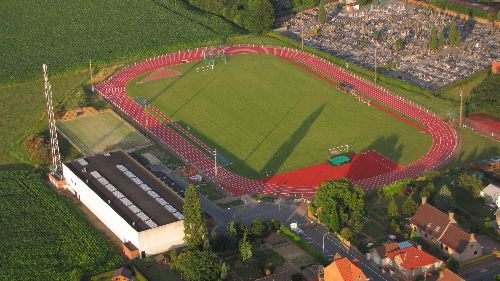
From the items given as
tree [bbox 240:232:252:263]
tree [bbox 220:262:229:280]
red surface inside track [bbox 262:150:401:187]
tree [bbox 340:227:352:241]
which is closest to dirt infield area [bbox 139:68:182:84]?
red surface inside track [bbox 262:150:401:187]

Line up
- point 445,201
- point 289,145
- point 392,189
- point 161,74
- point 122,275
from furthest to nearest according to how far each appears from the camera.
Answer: point 161,74, point 289,145, point 392,189, point 445,201, point 122,275

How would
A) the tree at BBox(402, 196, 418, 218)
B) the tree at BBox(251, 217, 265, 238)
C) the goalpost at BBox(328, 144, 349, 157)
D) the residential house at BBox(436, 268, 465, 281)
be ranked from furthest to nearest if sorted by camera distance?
the goalpost at BBox(328, 144, 349, 157)
the tree at BBox(402, 196, 418, 218)
the tree at BBox(251, 217, 265, 238)
the residential house at BBox(436, 268, 465, 281)

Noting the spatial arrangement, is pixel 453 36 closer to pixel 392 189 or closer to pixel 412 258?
pixel 392 189

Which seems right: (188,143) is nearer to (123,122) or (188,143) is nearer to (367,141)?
(123,122)

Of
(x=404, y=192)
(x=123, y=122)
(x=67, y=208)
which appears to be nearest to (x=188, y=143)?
(x=123, y=122)

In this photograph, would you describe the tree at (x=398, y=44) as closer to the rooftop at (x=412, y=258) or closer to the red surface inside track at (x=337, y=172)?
the red surface inside track at (x=337, y=172)

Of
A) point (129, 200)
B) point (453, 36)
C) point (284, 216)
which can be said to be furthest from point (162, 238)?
point (453, 36)

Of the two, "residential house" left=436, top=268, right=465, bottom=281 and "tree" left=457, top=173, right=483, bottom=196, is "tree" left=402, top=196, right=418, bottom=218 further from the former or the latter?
"residential house" left=436, top=268, right=465, bottom=281

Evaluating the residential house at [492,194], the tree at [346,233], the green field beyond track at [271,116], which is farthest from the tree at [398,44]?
the tree at [346,233]
